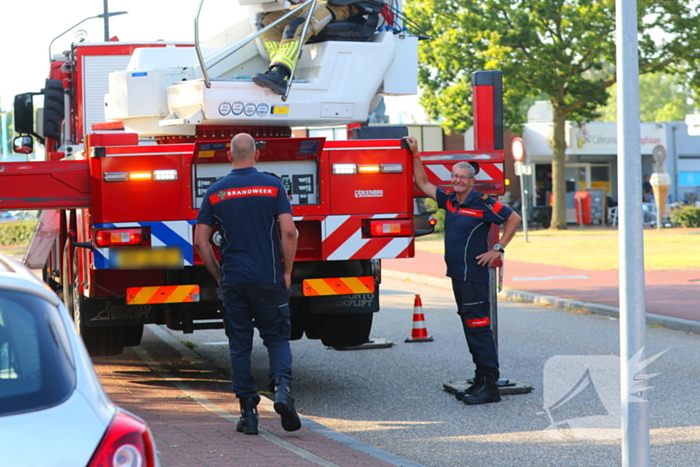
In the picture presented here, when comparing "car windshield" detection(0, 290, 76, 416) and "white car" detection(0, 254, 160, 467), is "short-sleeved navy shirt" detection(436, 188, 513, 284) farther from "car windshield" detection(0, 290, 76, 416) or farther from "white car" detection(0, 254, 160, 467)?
"car windshield" detection(0, 290, 76, 416)

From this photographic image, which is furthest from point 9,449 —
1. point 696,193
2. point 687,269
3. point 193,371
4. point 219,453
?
point 696,193

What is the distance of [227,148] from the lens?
7488mm

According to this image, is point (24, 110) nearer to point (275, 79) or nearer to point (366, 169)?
point (275, 79)

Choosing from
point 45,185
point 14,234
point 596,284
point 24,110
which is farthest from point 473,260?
point 14,234

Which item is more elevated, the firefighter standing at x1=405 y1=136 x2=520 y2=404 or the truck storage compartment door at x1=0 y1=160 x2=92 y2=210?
the truck storage compartment door at x1=0 y1=160 x2=92 y2=210

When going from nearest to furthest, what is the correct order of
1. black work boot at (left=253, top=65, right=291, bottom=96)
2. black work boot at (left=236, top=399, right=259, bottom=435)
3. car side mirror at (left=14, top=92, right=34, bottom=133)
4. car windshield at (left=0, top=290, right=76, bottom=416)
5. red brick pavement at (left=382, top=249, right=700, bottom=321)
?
car windshield at (left=0, top=290, right=76, bottom=416) < black work boot at (left=236, top=399, right=259, bottom=435) < black work boot at (left=253, top=65, right=291, bottom=96) < car side mirror at (left=14, top=92, right=34, bottom=133) < red brick pavement at (left=382, top=249, right=700, bottom=321)

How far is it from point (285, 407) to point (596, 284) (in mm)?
11701

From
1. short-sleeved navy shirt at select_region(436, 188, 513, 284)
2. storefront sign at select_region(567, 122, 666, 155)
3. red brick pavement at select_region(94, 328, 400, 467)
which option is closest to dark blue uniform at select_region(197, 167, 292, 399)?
red brick pavement at select_region(94, 328, 400, 467)

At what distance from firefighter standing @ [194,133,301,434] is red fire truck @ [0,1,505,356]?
0.93 m

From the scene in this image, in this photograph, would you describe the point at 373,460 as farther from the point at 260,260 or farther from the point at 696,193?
the point at 696,193

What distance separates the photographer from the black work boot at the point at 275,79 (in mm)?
8164

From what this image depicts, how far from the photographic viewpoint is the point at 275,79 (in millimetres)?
8203

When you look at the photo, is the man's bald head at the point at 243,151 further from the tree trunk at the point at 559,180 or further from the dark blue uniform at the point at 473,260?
the tree trunk at the point at 559,180

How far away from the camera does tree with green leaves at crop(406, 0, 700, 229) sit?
32688mm
